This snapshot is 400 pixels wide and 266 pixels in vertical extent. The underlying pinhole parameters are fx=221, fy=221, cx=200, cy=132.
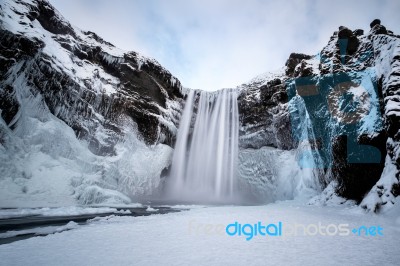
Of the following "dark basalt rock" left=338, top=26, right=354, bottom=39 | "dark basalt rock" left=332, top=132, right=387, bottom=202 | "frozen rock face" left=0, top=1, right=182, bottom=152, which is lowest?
"dark basalt rock" left=332, top=132, right=387, bottom=202

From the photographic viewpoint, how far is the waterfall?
25.3 m

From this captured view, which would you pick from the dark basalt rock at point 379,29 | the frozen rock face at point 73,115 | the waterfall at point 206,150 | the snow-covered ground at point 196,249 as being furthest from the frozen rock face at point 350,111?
the frozen rock face at point 73,115

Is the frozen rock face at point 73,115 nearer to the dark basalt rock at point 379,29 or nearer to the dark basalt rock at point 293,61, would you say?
the dark basalt rock at point 293,61

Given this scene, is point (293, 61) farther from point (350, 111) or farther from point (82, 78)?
point (82, 78)

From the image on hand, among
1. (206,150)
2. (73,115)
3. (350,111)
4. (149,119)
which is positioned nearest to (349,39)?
(350,111)

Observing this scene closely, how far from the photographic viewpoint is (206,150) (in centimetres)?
2678

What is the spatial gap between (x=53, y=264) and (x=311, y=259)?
4029 millimetres

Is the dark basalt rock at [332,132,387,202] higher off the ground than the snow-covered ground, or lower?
higher

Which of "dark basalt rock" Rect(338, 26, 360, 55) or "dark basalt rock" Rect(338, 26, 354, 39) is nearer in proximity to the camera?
"dark basalt rock" Rect(338, 26, 360, 55)

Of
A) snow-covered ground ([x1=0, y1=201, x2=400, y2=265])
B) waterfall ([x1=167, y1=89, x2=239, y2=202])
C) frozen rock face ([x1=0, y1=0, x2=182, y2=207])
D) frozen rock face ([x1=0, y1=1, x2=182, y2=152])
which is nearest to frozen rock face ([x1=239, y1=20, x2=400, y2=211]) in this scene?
waterfall ([x1=167, y1=89, x2=239, y2=202])

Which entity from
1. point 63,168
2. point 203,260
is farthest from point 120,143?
point 203,260

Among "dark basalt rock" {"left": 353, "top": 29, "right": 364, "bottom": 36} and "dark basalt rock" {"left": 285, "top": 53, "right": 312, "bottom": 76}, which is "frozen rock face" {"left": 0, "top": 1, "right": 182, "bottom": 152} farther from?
"dark basalt rock" {"left": 353, "top": 29, "right": 364, "bottom": 36}

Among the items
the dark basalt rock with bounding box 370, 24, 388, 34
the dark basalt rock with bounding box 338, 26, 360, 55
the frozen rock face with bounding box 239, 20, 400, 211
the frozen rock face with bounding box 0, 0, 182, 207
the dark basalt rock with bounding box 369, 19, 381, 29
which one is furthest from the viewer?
the dark basalt rock with bounding box 338, 26, 360, 55

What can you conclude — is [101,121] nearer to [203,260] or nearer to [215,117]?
[215,117]
